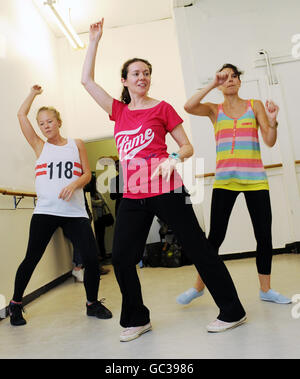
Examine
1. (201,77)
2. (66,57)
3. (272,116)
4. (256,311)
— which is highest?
(66,57)

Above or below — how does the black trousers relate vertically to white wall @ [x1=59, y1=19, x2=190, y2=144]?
below

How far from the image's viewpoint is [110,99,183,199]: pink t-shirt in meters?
1.68

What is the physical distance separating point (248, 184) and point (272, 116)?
1.31 ft

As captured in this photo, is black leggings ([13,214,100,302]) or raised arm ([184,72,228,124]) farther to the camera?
black leggings ([13,214,100,302])

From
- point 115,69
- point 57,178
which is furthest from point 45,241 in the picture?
point 115,69

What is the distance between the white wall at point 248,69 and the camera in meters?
4.19

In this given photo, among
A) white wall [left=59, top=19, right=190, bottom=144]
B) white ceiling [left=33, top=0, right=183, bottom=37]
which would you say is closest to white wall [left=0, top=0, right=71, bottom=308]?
white ceiling [left=33, top=0, right=183, bottom=37]

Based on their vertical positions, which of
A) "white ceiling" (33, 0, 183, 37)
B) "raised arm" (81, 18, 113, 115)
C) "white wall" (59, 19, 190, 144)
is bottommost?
"raised arm" (81, 18, 113, 115)

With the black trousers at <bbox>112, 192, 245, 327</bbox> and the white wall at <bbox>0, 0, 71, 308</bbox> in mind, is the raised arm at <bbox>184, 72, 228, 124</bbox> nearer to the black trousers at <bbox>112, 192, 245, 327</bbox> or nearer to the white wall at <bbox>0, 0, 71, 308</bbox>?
the black trousers at <bbox>112, 192, 245, 327</bbox>

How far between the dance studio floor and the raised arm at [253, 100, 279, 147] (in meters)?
0.96

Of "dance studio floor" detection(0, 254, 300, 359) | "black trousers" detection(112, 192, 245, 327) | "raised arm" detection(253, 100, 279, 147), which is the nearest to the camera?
"dance studio floor" detection(0, 254, 300, 359)

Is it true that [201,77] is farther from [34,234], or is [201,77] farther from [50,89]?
[34,234]

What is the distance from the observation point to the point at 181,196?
67.2 inches

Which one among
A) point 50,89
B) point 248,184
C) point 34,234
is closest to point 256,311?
point 248,184
